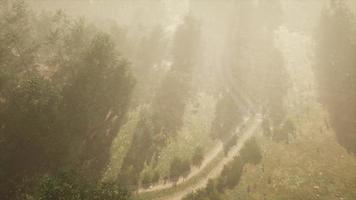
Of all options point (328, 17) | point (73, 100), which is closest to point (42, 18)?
point (73, 100)

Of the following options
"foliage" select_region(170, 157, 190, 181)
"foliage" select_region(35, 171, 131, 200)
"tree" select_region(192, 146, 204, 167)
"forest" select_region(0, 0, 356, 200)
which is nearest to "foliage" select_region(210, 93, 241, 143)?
"forest" select_region(0, 0, 356, 200)

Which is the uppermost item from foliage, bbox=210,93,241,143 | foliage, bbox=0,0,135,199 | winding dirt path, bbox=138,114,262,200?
foliage, bbox=0,0,135,199

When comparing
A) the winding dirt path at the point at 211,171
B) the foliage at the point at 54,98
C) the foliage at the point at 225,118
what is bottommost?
the foliage at the point at 225,118

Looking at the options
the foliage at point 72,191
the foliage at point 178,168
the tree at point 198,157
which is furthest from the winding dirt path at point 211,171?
the foliage at point 72,191

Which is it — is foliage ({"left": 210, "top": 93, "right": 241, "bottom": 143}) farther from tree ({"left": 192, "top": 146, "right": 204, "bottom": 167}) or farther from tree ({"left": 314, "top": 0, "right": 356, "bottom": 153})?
tree ({"left": 314, "top": 0, "right": 356, "bottom": 153})

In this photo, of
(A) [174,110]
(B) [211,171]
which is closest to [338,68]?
(A) [174,110]

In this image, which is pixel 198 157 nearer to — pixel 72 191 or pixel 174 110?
pixel 174 110

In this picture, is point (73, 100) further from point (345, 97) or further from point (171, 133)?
point (345, 97)

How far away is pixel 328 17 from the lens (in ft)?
233

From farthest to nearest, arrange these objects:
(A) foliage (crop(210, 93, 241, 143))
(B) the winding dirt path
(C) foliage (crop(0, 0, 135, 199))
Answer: (A) foliage (crop(210, 93, 241, 143)), (B) the winding dirt path, (C) foliage (crop(0, 0, 135, 199))

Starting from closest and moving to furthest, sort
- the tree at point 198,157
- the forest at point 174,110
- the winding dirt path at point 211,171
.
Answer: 1. the forest at point 174,110
2. the winding dirt path at point 211,171
3. the tree at point 198,157

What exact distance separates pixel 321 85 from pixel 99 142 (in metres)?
44.5

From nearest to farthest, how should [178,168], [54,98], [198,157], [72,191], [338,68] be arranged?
[72,191]
[54,98]
[178,168]
[198,157]
[338,68]

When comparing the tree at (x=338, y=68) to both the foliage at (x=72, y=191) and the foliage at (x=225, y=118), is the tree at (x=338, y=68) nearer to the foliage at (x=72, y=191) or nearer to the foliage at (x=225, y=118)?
the foliage at (x=225, y=118)
